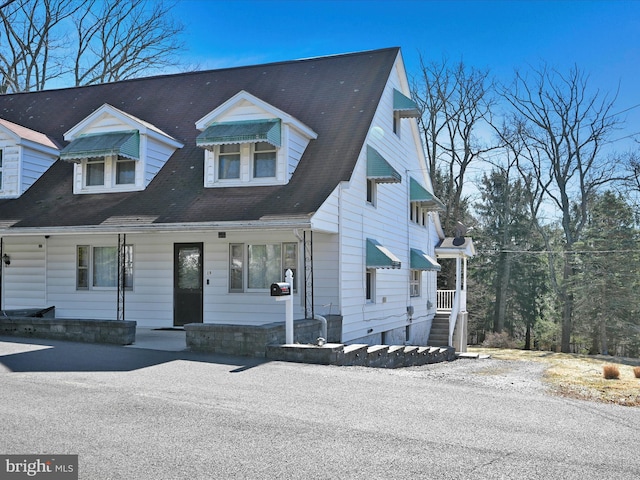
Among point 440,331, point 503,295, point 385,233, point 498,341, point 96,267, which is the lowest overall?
point 498,341

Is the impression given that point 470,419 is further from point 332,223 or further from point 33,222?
point 33,222

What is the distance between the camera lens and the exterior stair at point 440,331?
23.5 meters

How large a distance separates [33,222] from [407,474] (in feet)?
44.0

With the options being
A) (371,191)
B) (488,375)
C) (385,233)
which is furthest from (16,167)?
(488,375)

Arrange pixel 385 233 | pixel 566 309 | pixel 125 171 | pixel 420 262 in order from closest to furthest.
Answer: pixel 125 171 → pixel 385 233 → pixel 420 262 → pixel 566 309

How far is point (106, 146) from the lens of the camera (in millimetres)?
15773

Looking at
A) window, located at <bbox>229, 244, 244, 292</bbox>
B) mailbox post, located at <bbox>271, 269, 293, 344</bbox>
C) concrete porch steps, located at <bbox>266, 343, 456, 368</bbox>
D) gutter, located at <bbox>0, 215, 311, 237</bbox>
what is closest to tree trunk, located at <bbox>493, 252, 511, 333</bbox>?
concrete porch steps, located at <bbox>266, 343, 456, 368</bbox>

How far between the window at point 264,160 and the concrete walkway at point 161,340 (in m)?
4.29

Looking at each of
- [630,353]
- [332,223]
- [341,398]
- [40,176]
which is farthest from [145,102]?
[630,353]

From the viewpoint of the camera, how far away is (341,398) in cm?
766

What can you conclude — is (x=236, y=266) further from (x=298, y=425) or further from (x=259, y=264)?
(x=298, y=425)

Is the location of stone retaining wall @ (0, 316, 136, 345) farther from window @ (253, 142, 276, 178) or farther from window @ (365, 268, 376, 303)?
window @ (365, 268, 376, 303)

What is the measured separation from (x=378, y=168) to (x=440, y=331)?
9.71 m

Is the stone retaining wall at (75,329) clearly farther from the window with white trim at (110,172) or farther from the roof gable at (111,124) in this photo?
the roof gable at (111,124)
